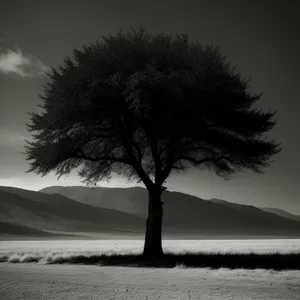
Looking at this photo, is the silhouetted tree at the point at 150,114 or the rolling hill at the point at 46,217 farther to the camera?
the rolling hill at the point at 46,217

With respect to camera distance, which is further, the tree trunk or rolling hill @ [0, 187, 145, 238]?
rolling hill @ [0, 187, 145, 238]

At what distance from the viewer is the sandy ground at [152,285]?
12.1m

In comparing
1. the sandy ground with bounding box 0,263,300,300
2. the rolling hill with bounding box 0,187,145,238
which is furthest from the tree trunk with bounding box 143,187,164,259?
the rolling hill with bounding box 0,187,145,238

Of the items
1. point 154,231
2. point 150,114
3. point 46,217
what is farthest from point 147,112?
point 46,217

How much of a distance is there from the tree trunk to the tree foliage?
123cm

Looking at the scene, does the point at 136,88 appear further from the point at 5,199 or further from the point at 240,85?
the point at 5,199

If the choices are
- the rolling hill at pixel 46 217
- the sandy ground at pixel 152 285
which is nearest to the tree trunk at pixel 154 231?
the sandy ground at pixel 152 285

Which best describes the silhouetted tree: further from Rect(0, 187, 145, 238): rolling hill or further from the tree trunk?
Rect(0, 187, 145, 238): rolling hill

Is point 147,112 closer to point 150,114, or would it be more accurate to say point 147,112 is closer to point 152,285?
point 150,114

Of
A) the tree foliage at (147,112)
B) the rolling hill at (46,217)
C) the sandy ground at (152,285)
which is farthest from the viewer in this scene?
the rolling hill at (46,217)

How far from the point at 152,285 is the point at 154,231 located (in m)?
10.3

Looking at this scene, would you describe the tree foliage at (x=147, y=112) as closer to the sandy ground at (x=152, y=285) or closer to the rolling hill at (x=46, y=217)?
the sandy ground at (x=152, y=285)

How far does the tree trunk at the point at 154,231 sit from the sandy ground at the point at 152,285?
19.3ft

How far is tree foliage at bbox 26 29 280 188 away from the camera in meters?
22.9
